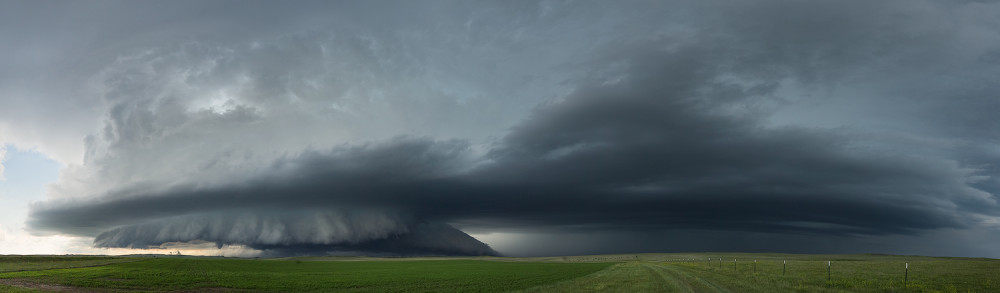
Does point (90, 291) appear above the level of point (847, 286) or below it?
below

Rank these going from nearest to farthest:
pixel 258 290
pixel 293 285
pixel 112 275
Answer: pixel 258 290 < pixel 293 285 < pixel 112 275

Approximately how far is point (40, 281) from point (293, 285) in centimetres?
2667

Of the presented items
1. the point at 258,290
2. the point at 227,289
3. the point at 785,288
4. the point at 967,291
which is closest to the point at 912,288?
the point at 967,291

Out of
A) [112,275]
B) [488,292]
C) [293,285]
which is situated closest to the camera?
[488,292]

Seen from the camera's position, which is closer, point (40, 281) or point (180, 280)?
point (40, 281)

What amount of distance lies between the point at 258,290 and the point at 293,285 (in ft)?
18.7

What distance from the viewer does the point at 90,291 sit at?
46.8 meters

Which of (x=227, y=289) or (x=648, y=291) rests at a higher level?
(x=648, y=291)

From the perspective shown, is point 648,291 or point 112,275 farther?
point 112,275

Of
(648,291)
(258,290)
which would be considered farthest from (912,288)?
(258,290)

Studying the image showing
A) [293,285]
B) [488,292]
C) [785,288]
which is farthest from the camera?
[293,285]

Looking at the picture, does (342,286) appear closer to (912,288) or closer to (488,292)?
(488,292)

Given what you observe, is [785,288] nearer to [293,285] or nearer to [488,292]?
[488,292]

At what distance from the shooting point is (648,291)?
125 feet
